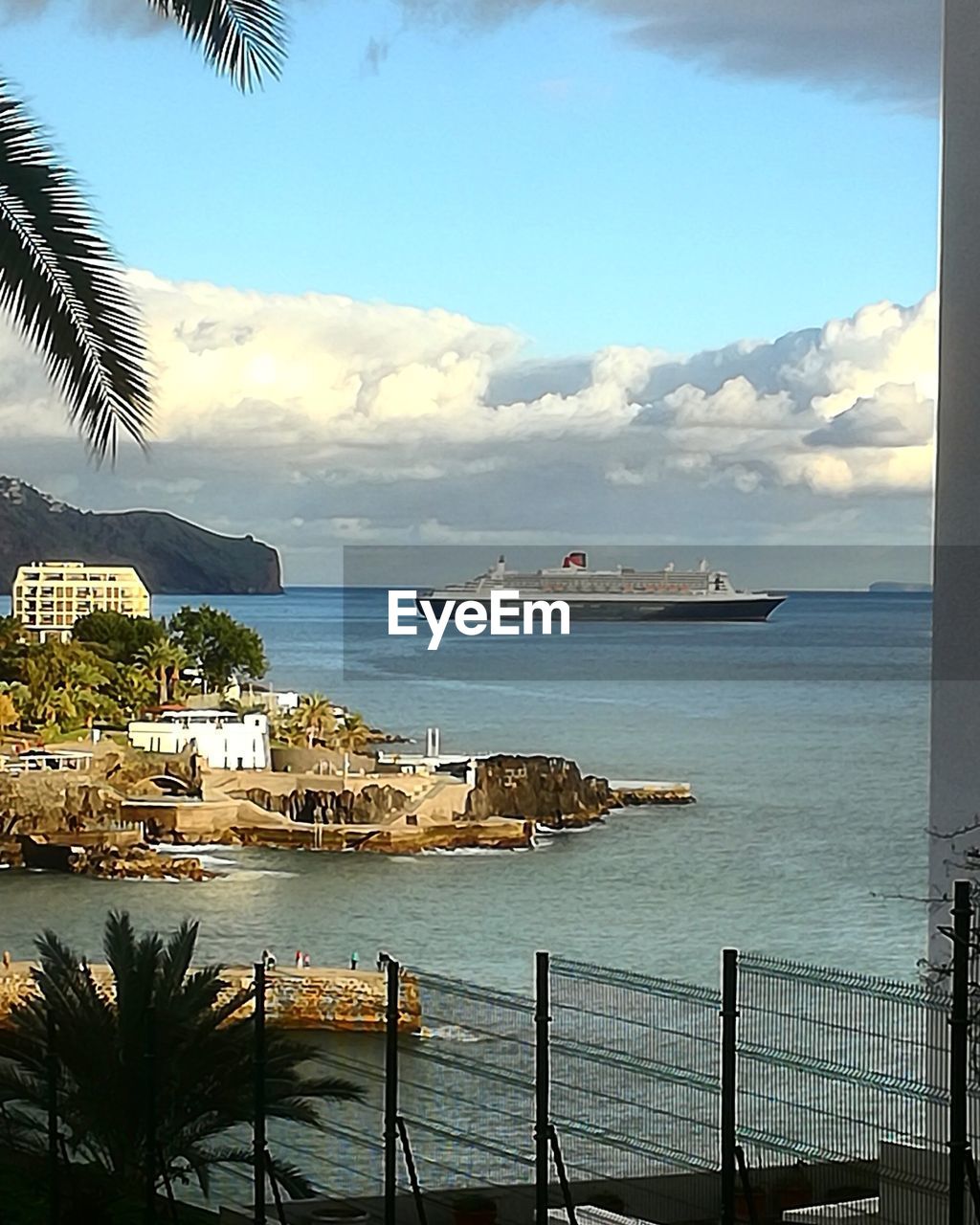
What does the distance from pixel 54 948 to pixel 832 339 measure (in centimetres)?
588

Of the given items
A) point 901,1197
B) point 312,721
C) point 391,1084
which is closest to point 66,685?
point 312,721

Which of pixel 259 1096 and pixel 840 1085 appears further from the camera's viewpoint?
pixel 840 1085

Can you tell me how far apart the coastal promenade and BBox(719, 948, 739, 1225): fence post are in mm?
4656

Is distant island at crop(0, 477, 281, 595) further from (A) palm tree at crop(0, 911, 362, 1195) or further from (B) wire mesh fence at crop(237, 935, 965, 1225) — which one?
(A) palm tree at crop(0, 911, 362, 1195)

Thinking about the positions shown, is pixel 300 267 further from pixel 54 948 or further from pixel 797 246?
pixel 54 948

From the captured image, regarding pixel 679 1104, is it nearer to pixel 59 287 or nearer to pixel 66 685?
pixel 59 287

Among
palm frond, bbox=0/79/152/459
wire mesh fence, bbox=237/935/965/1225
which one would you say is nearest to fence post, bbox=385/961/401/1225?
wire mesh fence, bbox=237/935/965/1225

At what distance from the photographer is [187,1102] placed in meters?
6.12

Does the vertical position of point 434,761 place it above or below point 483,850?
above

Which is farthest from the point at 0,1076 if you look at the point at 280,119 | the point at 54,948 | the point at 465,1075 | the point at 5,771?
the point at 280,119

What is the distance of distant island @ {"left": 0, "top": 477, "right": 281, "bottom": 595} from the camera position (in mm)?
9977

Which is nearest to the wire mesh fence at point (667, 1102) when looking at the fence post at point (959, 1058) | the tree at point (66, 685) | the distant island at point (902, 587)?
the fence post at point (959, 1058)

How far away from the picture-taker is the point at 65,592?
1023 cm

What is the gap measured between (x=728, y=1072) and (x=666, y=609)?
6.47m
